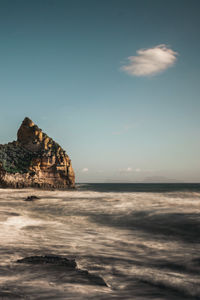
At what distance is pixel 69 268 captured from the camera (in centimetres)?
447

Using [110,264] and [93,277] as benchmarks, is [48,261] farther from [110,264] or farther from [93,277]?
[110,264]

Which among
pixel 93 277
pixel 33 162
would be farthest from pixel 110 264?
pixel 33 162

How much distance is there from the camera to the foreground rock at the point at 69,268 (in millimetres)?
3947

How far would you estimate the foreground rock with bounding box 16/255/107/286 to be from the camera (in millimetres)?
3947

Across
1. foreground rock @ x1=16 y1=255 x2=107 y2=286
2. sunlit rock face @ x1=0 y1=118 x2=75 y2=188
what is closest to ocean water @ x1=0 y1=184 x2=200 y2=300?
foreground rock @ x1=16 y1=255 x2=107 y2=286

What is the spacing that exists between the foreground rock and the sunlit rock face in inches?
1655

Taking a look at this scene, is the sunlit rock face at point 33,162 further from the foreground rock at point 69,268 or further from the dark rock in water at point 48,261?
the foreground rock at point 69,268

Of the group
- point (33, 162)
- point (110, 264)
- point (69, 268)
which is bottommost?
point (110, 264)

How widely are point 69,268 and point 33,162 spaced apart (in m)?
48.3

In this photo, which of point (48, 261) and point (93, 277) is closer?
point (93, 277)

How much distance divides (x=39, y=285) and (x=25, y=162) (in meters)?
49.2

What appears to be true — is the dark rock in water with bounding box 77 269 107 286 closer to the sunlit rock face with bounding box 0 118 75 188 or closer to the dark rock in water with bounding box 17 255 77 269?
the dark rock in water with bounding box 17 255 77 269

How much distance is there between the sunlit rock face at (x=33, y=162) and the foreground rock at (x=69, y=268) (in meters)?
42.0

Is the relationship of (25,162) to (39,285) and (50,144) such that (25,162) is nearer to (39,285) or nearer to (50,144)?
(50,144)
